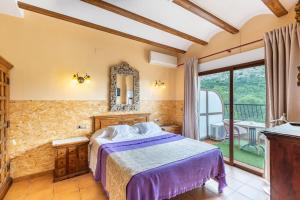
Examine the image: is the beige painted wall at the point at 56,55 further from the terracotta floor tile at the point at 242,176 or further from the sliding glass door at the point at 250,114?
the terracotta floor tile at the point at 242,176

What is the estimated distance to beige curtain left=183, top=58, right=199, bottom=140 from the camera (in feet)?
12.8

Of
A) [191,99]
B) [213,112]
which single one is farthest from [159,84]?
[213,112]

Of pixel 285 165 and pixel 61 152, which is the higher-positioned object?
pixel 285 165

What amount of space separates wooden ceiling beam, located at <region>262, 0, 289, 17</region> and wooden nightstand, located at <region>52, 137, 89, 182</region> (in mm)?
3802

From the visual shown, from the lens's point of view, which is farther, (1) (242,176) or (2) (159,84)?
(2) (159,84)

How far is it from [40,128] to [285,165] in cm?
353

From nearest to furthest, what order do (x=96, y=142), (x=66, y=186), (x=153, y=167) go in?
(x=153, y=167), (x=66, y=186), (x=96, y=142)

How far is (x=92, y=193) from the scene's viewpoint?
2.36 meters

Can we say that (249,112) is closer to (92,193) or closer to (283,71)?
(283,71)

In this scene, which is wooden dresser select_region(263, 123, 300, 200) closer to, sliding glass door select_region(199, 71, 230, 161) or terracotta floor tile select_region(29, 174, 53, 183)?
sliding glass door select_region(199, 71, 230, 161)

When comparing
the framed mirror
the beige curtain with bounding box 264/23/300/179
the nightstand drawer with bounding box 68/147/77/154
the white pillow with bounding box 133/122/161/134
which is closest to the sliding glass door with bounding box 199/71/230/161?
the beige curtain with bounding box 264/23/300/179

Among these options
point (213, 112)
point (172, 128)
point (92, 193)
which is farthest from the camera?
point (213, 112)

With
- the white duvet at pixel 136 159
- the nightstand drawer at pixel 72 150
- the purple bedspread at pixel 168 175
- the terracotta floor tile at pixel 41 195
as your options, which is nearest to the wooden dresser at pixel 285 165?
the purple bedspread at pixel 168 175

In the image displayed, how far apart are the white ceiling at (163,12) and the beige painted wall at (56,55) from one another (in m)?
0.43
